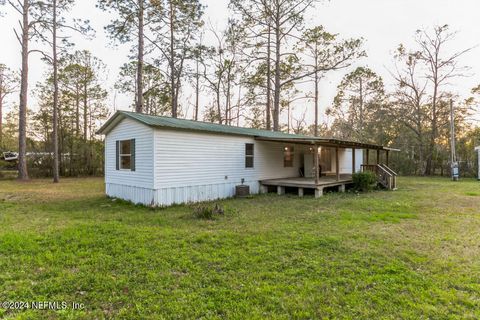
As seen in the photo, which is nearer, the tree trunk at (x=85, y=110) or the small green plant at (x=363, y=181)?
the small green plant at (x=363, y=181)

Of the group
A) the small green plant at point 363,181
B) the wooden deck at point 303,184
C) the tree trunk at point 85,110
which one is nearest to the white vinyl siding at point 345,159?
the small green plant at point 363,181

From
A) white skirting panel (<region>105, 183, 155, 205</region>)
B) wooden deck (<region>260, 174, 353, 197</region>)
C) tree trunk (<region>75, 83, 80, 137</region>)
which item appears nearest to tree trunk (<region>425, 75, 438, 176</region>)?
wooden deck (<region>260, 174, 353, 197</region>)

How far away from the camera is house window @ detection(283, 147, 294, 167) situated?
1341cm

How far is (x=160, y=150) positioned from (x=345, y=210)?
5.91 m

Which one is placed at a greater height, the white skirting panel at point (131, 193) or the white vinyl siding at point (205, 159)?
the white vinyl siding at point (205, 159)

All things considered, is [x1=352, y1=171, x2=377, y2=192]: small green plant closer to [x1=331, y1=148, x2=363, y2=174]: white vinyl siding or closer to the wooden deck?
the wooden deck

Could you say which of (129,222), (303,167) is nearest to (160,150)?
(129,222)

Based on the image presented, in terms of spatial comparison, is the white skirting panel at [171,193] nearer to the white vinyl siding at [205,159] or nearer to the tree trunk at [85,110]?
the white vinyl siding at [205,159]

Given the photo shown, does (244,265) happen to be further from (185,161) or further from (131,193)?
(131,193)

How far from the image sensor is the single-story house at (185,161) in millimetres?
8163

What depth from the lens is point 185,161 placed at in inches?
347

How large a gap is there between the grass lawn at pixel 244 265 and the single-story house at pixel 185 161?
1.81 meters

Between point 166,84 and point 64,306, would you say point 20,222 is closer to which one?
point 64,306

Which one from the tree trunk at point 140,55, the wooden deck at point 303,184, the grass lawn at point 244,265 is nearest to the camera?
the grass lawn at point 244,265
